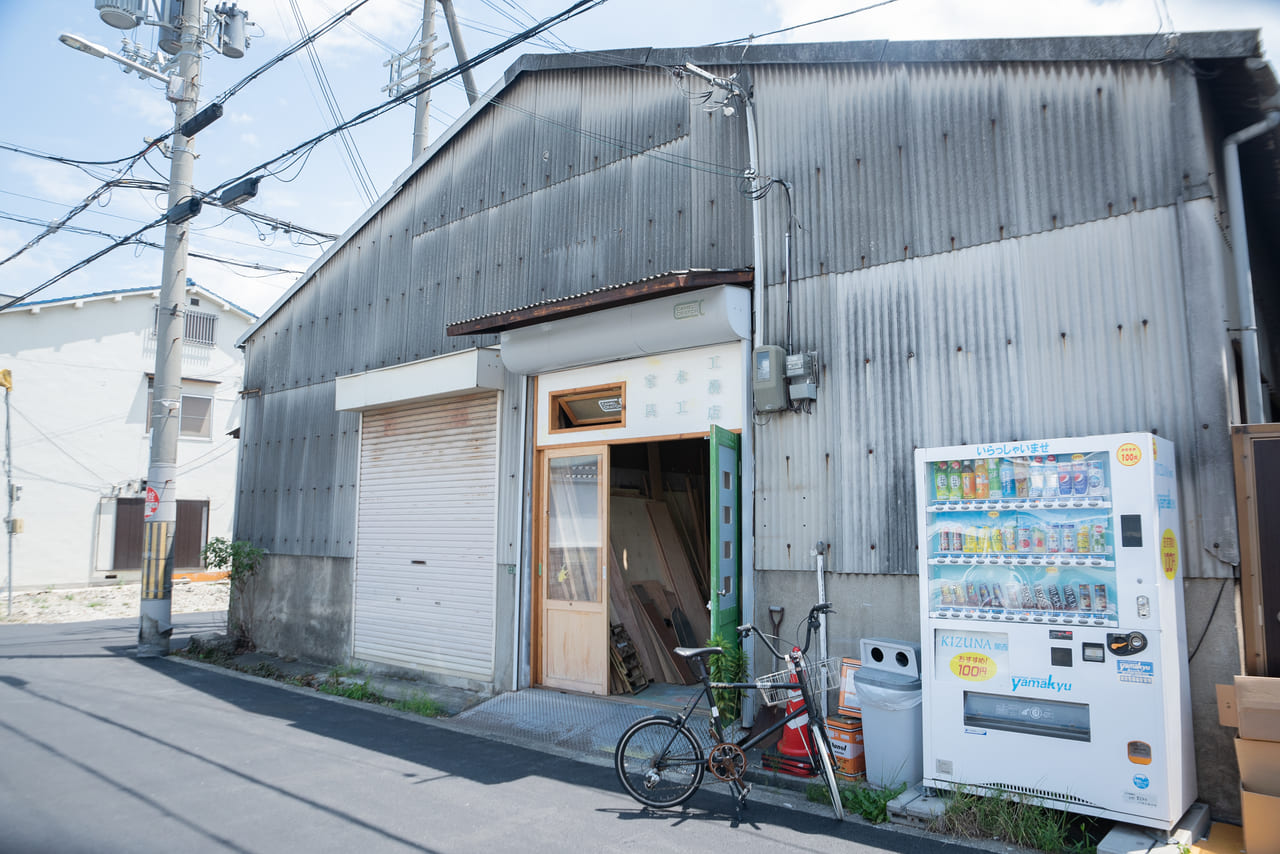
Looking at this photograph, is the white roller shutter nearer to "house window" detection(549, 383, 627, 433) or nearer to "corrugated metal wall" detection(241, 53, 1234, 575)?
"corrugated metal wall" detection(241, 53, 1234, 575)

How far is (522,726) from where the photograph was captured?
7.68 m

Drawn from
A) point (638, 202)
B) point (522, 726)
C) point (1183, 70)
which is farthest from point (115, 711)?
point (1183, 70)

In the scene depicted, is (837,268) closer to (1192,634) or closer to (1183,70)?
(1183,70)

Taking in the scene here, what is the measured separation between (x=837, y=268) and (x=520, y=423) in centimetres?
418

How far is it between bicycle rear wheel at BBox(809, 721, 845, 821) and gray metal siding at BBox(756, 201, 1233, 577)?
150 centimetres

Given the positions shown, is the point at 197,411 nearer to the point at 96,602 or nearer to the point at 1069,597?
the point at 96,602

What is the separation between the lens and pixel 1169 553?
4.63m

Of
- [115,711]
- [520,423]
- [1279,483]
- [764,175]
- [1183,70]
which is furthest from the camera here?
[520,423]

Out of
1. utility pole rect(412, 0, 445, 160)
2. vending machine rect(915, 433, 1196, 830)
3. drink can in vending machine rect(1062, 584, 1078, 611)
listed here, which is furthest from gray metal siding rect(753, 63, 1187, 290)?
utility pole rect(412, 0, 445, 160)

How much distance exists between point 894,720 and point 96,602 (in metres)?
21.0

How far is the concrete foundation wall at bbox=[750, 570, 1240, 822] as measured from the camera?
4.71m

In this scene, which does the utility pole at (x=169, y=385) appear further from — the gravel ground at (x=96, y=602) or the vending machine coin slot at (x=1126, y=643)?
the vending machine coin slot at (x=1126, y=643)

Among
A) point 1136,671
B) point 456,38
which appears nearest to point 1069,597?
point 1136,671

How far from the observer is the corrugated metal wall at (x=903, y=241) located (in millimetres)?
5242
